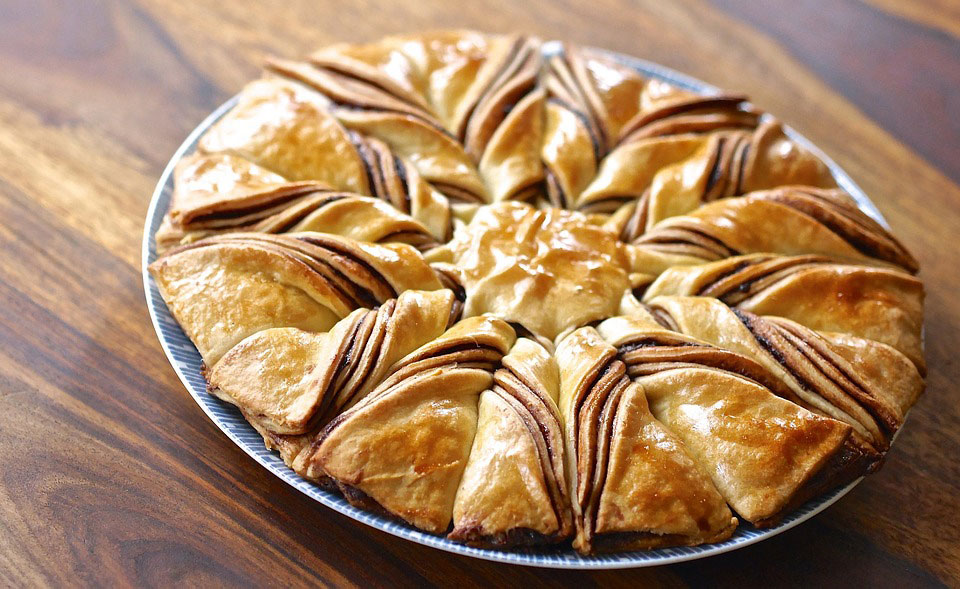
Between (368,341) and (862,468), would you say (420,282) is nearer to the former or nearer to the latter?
(368,341)

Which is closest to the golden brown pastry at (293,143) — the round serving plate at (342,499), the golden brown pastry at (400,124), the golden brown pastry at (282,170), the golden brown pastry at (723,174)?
the golden brown pastry at (282,170)

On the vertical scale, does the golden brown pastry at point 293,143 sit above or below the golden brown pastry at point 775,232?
above

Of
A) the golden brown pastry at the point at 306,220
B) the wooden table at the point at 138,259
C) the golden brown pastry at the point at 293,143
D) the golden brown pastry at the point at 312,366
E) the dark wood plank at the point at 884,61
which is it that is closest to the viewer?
the golden brown pastry at the point at 312,366

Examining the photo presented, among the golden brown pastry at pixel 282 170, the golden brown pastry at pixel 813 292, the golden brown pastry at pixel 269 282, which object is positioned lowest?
the golden brown pastry at pixel 813 292

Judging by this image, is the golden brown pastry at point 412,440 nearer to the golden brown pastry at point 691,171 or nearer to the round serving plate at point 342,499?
the round serving plate at point 342,499

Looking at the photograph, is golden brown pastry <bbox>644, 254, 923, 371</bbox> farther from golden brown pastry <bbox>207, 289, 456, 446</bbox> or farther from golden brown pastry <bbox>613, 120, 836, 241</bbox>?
golden brown pastry <bbox>207, 289, 456, 446</bbox>

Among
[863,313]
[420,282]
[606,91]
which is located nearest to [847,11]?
[606,91]
